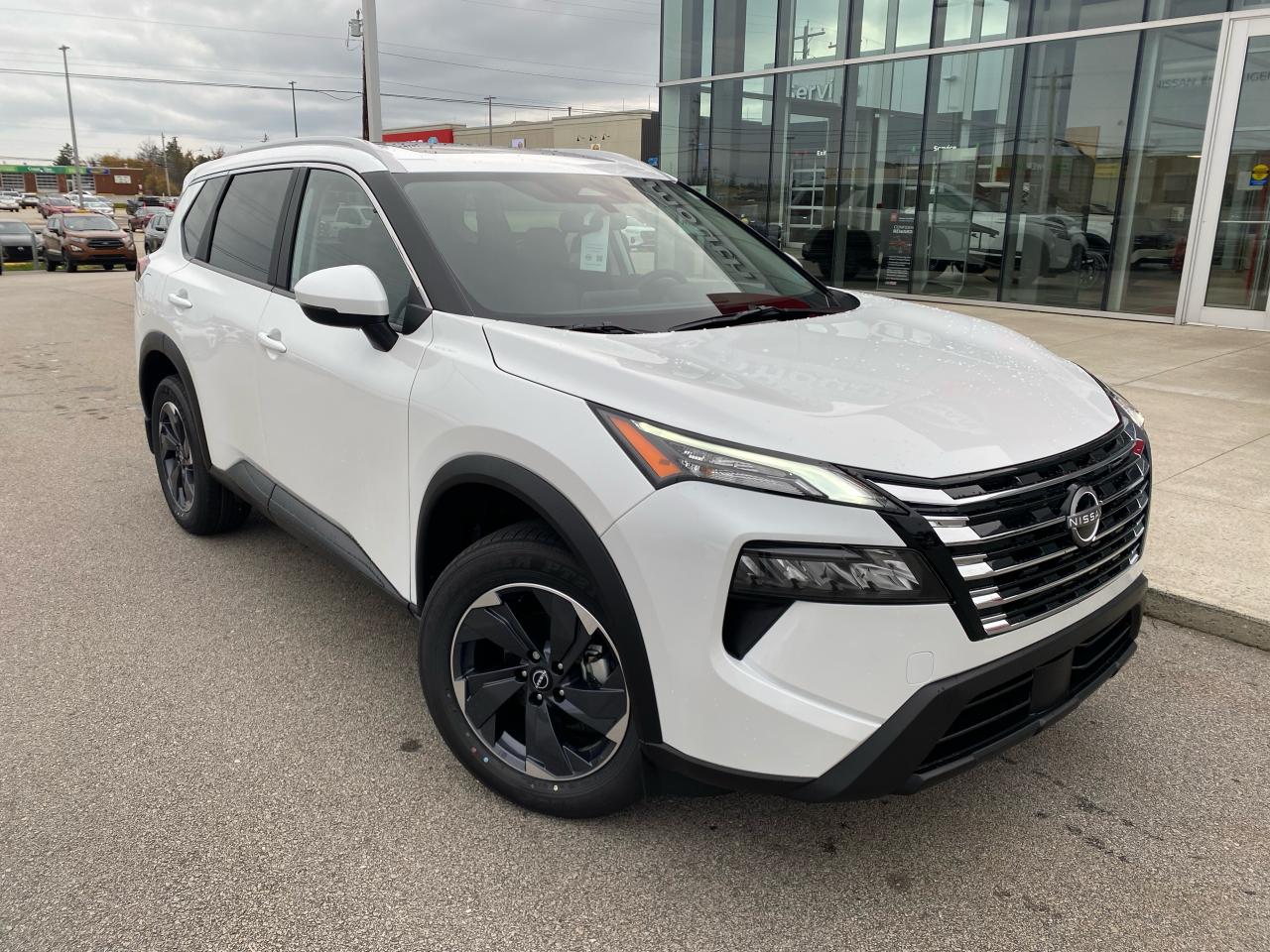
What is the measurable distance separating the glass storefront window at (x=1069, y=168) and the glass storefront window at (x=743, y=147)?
4789mm

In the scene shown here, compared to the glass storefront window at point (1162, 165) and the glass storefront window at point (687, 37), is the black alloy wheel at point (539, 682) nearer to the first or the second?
the glass storefront window at point (1162, 165)

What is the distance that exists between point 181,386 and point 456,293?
7.49ft

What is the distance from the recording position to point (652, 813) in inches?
106

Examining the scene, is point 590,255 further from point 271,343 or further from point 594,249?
point 271,343

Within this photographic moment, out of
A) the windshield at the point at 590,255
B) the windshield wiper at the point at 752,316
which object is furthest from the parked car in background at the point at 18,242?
the windshield wiper at the point at 752,316

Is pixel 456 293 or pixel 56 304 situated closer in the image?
pixel 456 293

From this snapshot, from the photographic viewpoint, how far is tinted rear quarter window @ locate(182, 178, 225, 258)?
4.52 m

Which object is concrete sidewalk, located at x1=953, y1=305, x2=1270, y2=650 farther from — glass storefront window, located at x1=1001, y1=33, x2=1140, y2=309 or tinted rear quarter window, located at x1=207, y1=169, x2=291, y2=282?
tinted rear quarter window, located at x1=207, y1=169, x2=291, y2=282

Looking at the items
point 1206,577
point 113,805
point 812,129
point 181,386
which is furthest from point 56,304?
point 1206,577

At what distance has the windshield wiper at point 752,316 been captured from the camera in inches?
116

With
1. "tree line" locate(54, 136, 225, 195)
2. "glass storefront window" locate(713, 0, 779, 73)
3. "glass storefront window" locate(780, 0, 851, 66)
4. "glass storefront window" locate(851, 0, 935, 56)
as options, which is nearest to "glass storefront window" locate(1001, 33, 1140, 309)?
"glass storefront window" locate(851, 0, 935, 56)

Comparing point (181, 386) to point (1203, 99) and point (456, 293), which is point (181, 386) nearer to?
point (456, 293)

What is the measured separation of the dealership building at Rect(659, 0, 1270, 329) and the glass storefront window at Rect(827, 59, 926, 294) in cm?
3

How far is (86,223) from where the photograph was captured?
27.5 m
